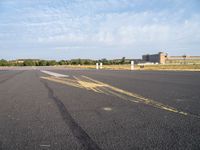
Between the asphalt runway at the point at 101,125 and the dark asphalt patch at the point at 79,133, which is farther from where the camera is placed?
the asphalt runway at the point at 101,125

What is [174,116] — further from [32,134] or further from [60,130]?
[32,134]

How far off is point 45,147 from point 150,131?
1635 millimetres

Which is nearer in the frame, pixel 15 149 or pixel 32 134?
pixel 15 149

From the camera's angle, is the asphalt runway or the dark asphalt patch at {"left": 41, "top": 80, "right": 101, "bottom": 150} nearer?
the dark asphalt patch at {"left": 41, "top": 80, "right": 101, "bottom": 150}

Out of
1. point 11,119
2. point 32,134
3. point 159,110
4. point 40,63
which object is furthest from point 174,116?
point 40,63

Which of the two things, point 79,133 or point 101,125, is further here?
point 101,125

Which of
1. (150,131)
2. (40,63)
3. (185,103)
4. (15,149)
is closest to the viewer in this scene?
(15,149)

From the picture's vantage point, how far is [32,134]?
4.56 metres

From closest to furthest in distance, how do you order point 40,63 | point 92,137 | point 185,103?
point 92,137, point 185,103, point 40,63

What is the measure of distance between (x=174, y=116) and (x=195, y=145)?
1875mm

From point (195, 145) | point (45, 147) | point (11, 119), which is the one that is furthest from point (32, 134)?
point (195, 145)

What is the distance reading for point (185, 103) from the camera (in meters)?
7.27

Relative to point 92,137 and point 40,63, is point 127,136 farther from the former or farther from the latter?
point 40,63

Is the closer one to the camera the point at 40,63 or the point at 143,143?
the point at 143,143
